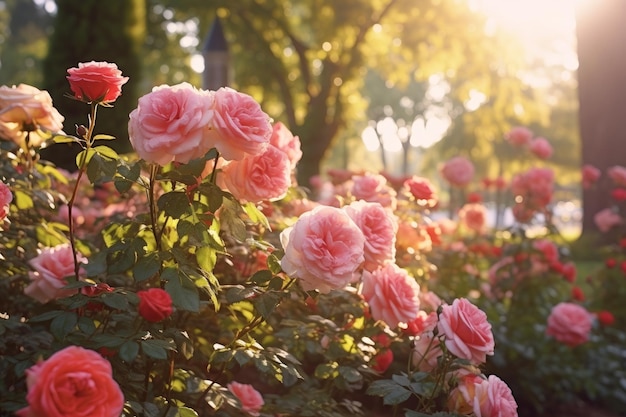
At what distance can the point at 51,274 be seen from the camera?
2.25 meters

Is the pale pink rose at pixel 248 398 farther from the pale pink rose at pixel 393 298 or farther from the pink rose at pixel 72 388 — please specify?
the pink rose at pixel 72 388

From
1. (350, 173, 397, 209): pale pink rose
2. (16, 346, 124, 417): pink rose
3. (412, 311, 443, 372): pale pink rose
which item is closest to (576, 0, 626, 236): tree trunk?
(350, 173, 397, 209): pale pink rose

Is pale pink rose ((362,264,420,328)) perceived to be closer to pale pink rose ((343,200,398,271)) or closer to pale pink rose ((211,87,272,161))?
pale pink rose ((343,200,398,271))

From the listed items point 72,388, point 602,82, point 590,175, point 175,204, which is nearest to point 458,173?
point 590,175

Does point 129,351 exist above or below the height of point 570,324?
above

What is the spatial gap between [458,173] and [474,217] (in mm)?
624

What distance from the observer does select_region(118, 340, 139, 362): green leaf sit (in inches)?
66.2

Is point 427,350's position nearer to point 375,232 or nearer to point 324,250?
point 375,232

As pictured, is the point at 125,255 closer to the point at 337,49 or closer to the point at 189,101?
the point at 189,101

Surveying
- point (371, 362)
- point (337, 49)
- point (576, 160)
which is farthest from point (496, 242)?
point (576, 160)

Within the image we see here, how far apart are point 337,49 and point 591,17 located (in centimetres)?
525

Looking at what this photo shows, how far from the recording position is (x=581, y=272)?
13008mm

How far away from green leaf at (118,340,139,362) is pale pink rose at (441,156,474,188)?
3534 millimetres

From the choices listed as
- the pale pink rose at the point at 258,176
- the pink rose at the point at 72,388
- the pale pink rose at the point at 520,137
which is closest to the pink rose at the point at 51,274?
the pale pink rose at the point at 258,176
